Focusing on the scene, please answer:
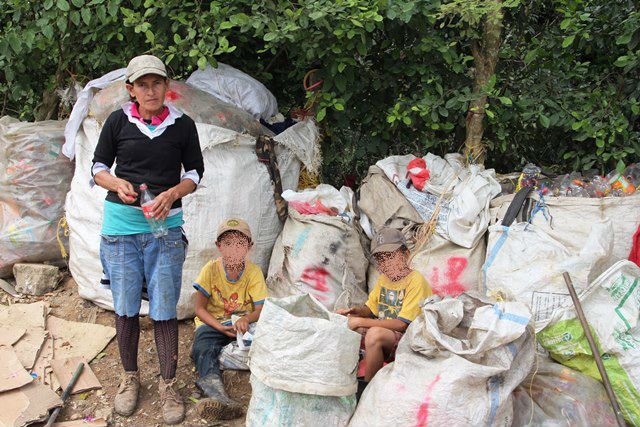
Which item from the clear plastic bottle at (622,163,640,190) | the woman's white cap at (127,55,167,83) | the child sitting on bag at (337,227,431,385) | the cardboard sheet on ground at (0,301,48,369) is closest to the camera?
the woman's white cap at (127,55,167,83)

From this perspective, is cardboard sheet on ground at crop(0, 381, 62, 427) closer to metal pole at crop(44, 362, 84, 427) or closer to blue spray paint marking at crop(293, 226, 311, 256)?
metal pole at crop(44, 362, 84, 427)

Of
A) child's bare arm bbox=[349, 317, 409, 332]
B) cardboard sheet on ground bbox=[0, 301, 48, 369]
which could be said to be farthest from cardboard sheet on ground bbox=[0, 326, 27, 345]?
child's bare arm bbox=[349, 317, 409, 332]

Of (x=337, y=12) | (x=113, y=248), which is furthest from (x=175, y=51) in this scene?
(x=113, y=248)

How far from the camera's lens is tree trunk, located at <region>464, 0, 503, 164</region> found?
438 cm

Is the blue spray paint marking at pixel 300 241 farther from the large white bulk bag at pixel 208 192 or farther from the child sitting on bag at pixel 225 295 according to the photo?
the child sitting on bag at pixel 225 295

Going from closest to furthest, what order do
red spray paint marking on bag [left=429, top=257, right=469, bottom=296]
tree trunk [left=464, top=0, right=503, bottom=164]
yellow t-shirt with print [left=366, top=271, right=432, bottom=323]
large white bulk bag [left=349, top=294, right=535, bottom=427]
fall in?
large white bulk bag [left=349, top=294, right=535, bottom=427] → yellow t-shirt with print [left=366, top=271, right=432, bottom=323] → red spray paint marking on bag [left=429, top=257, right=469, bottom=296] → tree trunk [left=464, top=0, right=503, bottom=164]

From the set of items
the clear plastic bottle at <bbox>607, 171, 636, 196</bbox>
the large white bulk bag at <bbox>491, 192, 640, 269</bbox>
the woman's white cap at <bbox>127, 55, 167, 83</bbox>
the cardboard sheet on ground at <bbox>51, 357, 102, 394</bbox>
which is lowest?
the cardboard sheet on ground at <bbox>51, 357, 102, 394</bbox>

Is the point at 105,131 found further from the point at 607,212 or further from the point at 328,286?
the point at 607,212

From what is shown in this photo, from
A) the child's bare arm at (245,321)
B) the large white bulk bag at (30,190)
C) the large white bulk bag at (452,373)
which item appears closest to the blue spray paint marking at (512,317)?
the large white bulk bag at (452,373)

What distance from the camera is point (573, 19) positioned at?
428 cm

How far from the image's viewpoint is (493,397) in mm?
2709

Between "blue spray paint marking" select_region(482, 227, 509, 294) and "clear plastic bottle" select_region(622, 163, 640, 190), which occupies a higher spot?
"clear plastic bottle" select_region(622, 163, 640, 190)

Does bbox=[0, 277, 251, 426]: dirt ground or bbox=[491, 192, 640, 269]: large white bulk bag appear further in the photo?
bbox=[491, 192, 640, 269]: large white bulk bag

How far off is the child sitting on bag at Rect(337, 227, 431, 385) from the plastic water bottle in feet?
2.96
